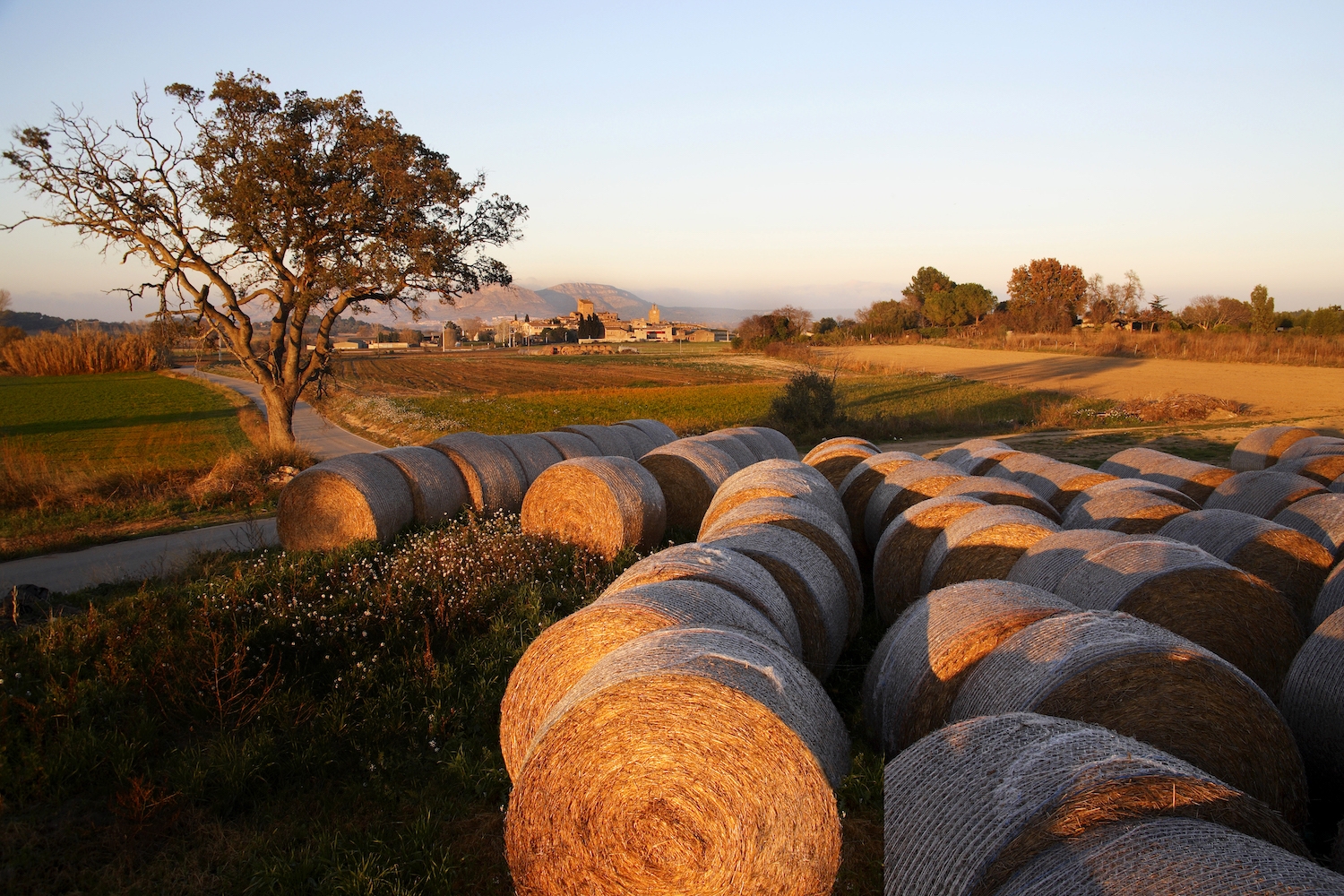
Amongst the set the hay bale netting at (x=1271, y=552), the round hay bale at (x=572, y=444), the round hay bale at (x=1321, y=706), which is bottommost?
the round hay bale at (x=1321, y=706)

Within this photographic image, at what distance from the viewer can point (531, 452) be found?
12828 mm

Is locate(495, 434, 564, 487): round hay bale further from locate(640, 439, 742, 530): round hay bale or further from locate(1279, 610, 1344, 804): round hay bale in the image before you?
locate(1279, 610, 1344, 804): round hay bale

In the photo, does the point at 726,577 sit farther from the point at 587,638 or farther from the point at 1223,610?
the point at 1223,610

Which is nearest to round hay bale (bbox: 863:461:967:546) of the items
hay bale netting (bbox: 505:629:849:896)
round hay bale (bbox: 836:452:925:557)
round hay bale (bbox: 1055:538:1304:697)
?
round hay bale (bbox: 836:452:925:557)

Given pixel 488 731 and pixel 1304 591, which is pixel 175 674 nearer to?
pixel 488 731

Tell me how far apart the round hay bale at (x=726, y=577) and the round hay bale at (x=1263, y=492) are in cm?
558

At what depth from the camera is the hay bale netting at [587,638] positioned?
14.2 ft

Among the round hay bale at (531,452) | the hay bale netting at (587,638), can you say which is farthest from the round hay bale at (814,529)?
the round hay bale at (531,452)

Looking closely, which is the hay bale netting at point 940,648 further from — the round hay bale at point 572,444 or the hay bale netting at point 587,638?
the round hay bale at point 572,444

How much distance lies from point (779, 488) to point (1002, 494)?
251 cm

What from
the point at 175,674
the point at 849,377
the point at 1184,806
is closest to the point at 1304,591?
the point at 1184,806

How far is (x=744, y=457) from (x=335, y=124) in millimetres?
13022

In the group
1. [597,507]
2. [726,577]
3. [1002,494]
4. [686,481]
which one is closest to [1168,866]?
[726,577]

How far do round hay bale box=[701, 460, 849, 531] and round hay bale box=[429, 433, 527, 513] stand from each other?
4144mm
